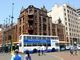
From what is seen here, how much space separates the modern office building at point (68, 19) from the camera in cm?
10819

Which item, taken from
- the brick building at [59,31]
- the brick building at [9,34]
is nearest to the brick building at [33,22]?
the brick building at [59,31]

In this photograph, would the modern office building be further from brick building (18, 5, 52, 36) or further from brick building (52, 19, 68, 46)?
brick building (18, 5, 52, 36)

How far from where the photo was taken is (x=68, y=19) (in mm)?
110812

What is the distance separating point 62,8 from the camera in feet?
357

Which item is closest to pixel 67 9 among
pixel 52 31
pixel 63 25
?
pixel 63 25

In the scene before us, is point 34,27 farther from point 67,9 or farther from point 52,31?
point 67,9

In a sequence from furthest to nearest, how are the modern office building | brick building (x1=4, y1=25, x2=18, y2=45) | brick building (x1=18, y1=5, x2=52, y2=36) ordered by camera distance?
1. the modern office building
2. brick building (x1=4, y1=25, x2=18, y2=45)
3. brick building (x1=18, y1=5, x2=52, y2=36)

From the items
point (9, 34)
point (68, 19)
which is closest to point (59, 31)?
point (68, 19)

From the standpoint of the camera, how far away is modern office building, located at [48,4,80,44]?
4259 inches

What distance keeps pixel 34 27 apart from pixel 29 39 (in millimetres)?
30063

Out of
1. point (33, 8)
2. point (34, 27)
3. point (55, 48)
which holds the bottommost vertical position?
point (55, 48)

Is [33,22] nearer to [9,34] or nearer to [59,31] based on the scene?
[59,31]

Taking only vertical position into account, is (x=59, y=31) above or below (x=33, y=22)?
below

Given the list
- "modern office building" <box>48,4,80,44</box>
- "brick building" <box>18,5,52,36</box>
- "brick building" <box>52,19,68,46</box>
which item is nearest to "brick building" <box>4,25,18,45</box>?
"brick building" <box>18,5,52,36</box>
